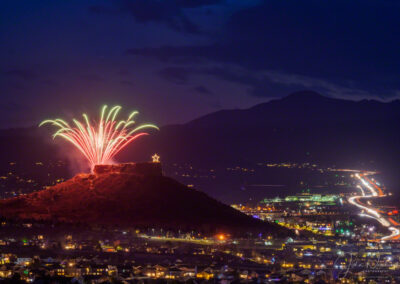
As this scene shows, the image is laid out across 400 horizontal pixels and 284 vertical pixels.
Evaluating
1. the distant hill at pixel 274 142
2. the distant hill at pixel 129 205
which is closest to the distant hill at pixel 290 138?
the distant hill at pixel 274 142

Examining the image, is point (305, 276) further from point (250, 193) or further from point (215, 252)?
point (250, 193)

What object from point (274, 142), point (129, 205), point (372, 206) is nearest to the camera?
point (129, 205)

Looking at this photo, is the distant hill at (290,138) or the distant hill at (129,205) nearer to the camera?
the distant hill at (129,205)

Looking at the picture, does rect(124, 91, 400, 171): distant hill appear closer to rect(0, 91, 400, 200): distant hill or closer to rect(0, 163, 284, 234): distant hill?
rect(0, 91, 400, 200): distant hill

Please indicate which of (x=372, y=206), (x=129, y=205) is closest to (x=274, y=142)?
(x=372, y=206)

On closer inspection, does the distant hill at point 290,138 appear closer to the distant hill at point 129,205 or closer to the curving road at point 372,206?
the curving road at point 372,206

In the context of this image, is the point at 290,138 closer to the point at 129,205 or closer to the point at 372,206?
the point at 372,206
